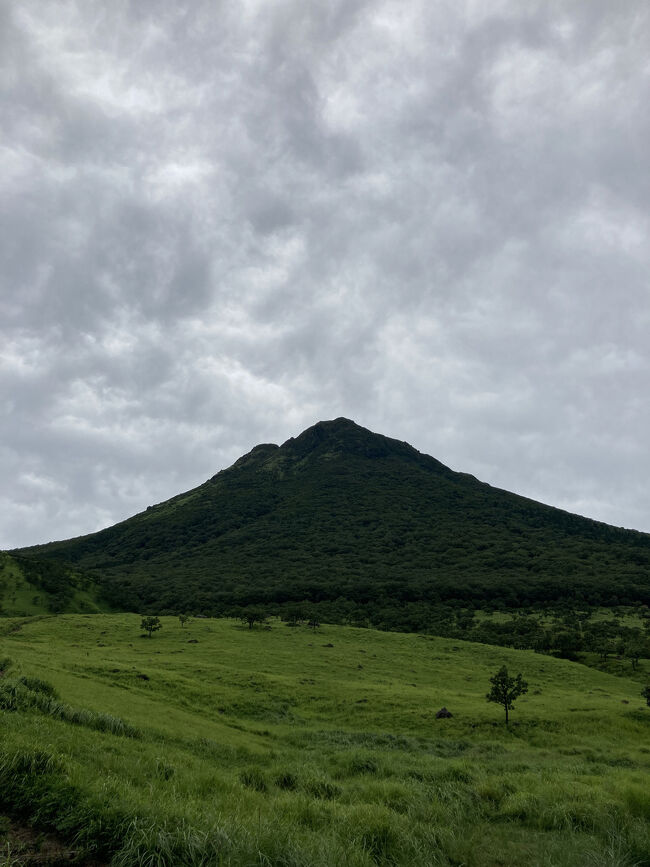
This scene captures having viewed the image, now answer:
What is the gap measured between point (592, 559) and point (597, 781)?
157 meters

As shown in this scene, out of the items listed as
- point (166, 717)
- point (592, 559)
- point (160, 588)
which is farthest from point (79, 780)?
point (592, 559)

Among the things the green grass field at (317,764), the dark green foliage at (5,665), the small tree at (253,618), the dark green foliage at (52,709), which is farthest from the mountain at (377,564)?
the dark green foliage at (52,709)

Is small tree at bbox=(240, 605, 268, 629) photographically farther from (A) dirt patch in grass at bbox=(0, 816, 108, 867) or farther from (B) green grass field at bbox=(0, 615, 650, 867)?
(A) dirt patch in grass at bbox=(0, 816, 108, 867)

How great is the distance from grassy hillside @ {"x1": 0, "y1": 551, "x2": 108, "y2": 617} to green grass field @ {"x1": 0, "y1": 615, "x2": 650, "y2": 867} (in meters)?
53.9

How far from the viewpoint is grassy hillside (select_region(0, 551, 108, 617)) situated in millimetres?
99062

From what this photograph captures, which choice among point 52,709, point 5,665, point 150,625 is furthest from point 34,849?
point 150,625

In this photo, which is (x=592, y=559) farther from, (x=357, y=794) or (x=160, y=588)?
(x=357, y=794)

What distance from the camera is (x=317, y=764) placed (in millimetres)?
19516

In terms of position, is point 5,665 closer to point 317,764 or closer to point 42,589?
point 317,764

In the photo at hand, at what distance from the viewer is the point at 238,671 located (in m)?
48.7

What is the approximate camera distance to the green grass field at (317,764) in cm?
720

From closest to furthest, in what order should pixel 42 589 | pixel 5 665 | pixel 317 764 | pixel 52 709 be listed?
pixel 52 709
pixel 317 764
pixel 5 665
pixel 42 589

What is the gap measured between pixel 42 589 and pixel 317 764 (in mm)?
110852

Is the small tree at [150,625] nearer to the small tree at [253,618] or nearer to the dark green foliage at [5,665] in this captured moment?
the small tree at [253,618]
